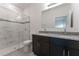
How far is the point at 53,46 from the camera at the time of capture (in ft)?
4.34

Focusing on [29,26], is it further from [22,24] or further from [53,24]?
[53,24]

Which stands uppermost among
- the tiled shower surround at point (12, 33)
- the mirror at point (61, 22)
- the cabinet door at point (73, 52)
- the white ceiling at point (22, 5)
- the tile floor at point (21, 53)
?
the white ceiling at point (22, 5)

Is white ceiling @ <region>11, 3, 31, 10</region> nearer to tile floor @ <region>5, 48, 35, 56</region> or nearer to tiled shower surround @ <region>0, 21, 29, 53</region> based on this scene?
tiled shower surround @ <region>0, 21, 29, 53</region>

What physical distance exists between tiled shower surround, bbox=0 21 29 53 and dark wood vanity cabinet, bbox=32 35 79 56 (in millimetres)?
153

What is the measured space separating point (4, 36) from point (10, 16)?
0.27 metres

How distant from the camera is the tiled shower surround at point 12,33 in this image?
1.28 m

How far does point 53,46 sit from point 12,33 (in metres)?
0.57

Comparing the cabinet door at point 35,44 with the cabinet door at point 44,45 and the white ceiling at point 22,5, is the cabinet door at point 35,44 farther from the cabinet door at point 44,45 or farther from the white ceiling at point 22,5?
the white ceiling at point 22,5

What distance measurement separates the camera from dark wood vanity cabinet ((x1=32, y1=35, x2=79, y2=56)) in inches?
45.2

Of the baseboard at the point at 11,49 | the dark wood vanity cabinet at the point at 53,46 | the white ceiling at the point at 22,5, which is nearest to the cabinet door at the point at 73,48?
the dark wood vanity cabinet at the point at 53,46

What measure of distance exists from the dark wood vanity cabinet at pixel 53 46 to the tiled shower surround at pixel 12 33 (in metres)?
0.15

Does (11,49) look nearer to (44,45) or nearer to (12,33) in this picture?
(12,33)

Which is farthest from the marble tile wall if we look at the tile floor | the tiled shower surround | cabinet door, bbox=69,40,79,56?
cabinet door, bbox=69,40,79,56

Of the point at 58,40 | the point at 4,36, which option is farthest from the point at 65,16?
the point at 4,36
